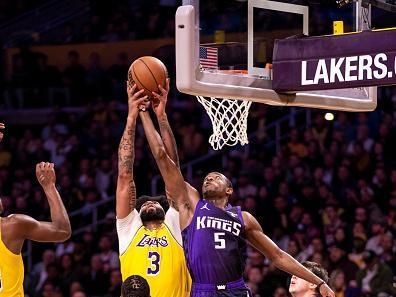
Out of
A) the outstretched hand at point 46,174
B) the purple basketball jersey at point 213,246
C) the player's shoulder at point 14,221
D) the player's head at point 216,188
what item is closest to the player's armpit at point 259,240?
the purple basketball jersey at point 213,246

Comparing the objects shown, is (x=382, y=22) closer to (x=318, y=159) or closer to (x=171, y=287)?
(x=171, y=287)

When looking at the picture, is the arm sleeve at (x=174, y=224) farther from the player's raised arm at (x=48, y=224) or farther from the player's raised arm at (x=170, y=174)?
the player's raised arm at (x=48, y=224)

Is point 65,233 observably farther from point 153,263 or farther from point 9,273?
point 153,263

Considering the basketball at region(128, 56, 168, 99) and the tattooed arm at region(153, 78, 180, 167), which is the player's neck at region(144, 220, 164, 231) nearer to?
the tattooed arm at region(153, 78, 180, 167)

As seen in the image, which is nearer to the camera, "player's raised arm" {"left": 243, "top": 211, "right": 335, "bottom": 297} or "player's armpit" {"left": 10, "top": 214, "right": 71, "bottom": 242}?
"player's armpit" {"left": 10, "top": 214, "right": 71, "bottom": 242}

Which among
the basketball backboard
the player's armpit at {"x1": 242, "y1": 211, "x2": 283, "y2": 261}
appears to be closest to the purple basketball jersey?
the player's armpit at {"x1": 242, "y1": 211, "x2": 283, "y2": 261}

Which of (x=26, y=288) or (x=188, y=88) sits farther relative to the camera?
(x=26, y=288)

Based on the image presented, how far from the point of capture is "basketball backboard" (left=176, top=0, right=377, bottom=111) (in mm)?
6633

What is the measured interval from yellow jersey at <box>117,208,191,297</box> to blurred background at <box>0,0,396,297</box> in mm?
2021

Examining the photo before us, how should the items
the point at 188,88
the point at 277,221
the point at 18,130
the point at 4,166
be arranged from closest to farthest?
1. the point at 188,88
2. the point at 277,221
3. the point at 4,166
4. the point at 18,130

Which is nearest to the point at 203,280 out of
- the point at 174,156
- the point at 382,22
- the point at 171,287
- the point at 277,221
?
the point at 171,287

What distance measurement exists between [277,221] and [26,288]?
3365mm

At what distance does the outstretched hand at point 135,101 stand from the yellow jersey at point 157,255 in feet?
2.45

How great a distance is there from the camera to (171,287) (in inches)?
282
